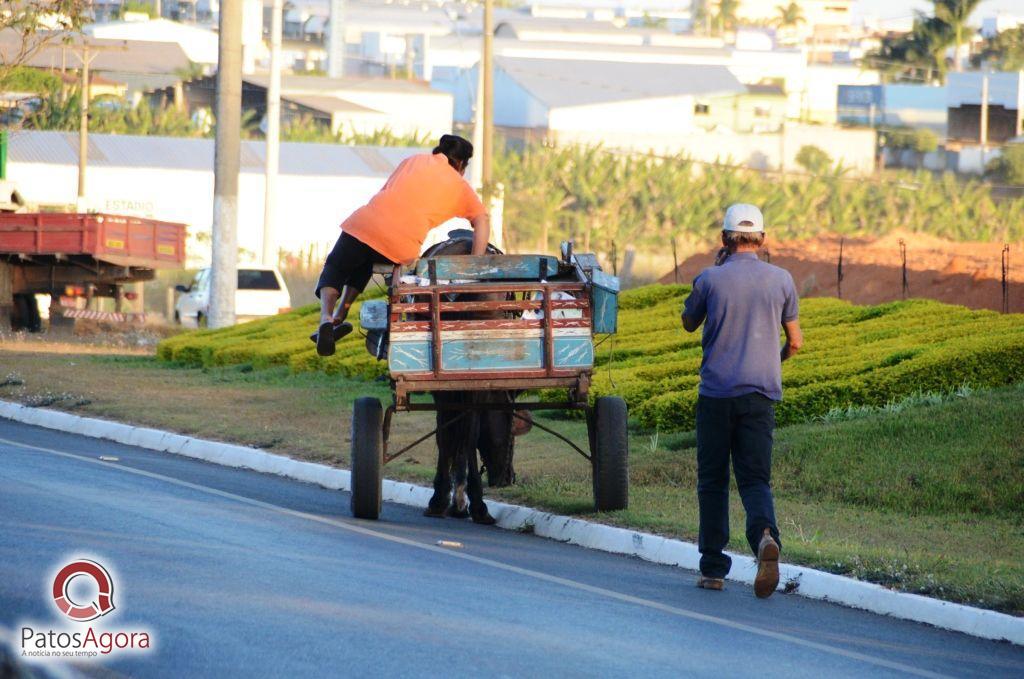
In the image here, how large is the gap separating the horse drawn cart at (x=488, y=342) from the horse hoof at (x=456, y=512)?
770 millimetres

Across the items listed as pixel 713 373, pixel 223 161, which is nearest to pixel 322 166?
pixel 223 161

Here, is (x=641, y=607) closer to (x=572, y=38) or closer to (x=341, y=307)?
(x=341, y=307)

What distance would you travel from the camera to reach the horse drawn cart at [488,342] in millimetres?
11234

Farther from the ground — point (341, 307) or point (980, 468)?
point (341, 307)

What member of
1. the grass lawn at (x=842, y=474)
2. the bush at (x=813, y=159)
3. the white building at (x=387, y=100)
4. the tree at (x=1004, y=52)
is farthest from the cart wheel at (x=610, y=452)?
the tree at (x=1004, y=52)

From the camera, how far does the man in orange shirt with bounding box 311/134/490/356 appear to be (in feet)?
39.3

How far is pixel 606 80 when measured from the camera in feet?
298

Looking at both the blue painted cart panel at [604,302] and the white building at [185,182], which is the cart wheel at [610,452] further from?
the white building at [185,182]

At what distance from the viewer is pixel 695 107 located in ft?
302

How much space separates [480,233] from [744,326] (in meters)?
3.09

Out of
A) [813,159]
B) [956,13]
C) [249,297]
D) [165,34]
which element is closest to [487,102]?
[249,297]

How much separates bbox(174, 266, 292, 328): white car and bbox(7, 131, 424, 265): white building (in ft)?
72.2

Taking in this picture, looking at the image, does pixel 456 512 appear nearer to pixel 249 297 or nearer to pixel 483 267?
pixel 483 267

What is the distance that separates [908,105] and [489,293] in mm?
87493
